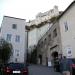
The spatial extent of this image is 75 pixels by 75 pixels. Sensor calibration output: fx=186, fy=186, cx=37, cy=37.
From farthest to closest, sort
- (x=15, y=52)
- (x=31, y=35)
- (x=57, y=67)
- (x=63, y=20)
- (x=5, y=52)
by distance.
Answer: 1. (x=31, y=35)
2. (x=15, y=52)
3. (x=5, y=52)
4. (x=63, y=20)
5. (x=57, y=67)

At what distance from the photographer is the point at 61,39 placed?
29625mm

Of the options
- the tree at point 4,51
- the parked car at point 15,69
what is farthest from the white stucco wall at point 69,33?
the parked car at point 15,69

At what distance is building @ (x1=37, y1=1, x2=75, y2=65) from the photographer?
2631cm

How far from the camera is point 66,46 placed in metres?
27.5

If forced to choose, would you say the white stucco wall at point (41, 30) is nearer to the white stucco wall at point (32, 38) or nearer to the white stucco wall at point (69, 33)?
the white stucco wall at point (32, 38)

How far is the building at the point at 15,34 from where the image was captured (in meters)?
36.3

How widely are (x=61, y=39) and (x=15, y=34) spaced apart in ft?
37.9

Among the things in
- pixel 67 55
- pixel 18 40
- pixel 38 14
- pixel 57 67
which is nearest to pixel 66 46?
pixel 67 55

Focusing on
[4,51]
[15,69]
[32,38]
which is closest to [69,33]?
[4,51]

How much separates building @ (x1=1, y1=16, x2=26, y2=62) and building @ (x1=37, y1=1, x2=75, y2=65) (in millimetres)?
4630

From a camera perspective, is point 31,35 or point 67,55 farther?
point 31,35

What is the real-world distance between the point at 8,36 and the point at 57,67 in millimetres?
18020

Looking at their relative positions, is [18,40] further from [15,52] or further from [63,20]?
[63,20]

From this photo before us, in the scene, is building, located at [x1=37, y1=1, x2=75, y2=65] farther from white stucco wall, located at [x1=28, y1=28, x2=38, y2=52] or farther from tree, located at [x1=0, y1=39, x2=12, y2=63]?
tree, located at [x1=0, y1=39, x2=12, y2=63]
